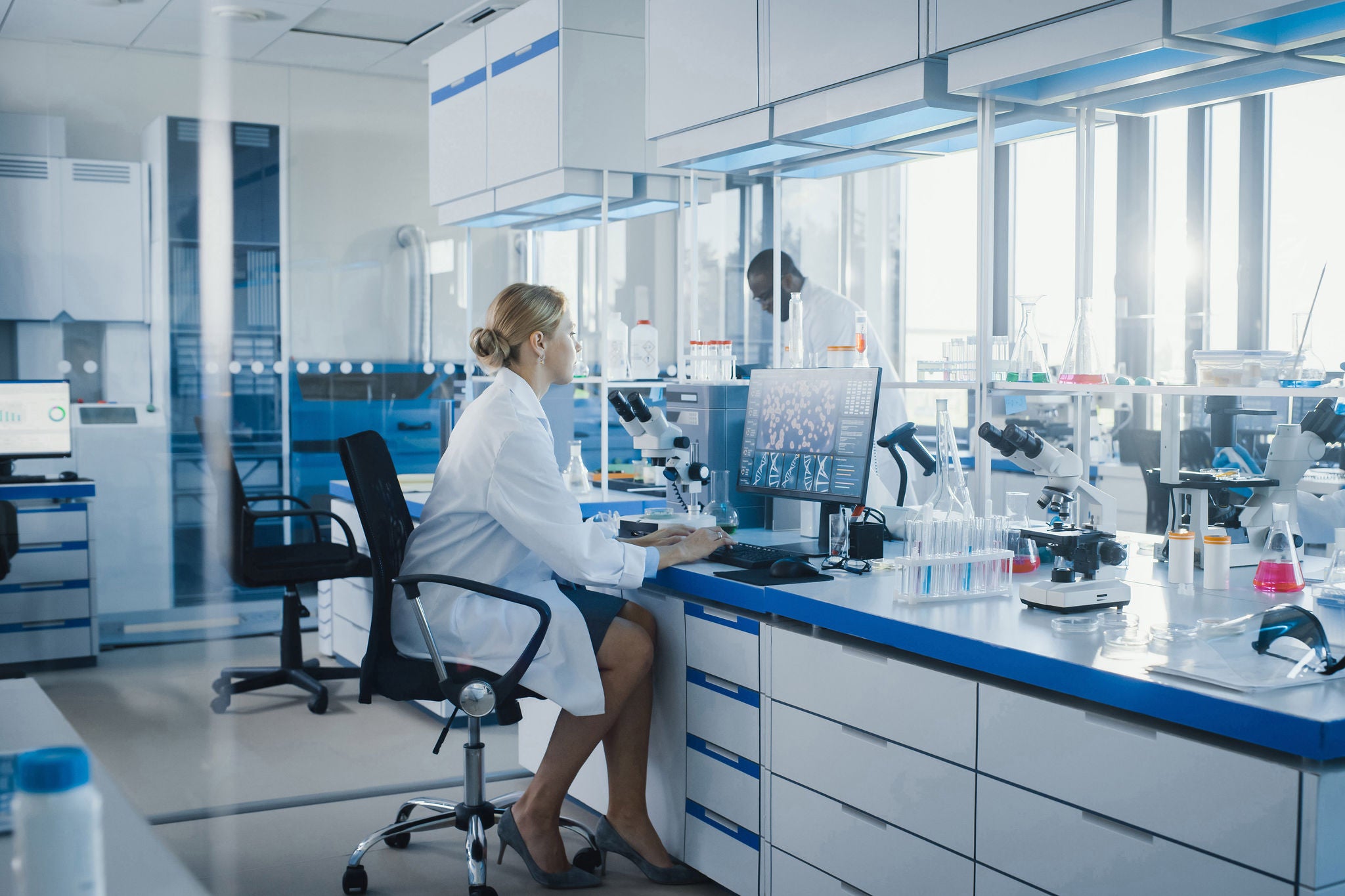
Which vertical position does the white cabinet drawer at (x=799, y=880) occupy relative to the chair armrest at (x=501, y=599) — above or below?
below

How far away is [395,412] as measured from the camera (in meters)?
5.73

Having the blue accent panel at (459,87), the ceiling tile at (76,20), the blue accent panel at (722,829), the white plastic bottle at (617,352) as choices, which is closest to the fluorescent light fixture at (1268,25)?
the blue accent panel at (722,829)

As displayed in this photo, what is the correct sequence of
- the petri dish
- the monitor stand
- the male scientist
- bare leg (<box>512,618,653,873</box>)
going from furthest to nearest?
the male scientist → the monitor stand → bare leg (<box>512,618,653,873</box>) → the petri dish

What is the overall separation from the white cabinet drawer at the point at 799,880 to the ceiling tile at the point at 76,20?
4.03 meters

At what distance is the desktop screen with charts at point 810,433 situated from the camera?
2.58 metres

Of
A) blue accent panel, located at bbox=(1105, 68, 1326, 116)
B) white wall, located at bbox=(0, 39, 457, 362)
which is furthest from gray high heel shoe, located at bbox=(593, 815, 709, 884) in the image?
white wall, located at bbox=(0, 39, 457, 362)

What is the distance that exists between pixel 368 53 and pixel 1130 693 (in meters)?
4.76

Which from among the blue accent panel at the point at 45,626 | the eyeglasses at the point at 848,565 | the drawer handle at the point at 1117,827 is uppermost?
the eyeglasses at the point at 848,565

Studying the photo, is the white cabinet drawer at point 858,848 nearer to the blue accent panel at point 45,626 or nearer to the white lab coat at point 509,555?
the white lab coat at point 509,555

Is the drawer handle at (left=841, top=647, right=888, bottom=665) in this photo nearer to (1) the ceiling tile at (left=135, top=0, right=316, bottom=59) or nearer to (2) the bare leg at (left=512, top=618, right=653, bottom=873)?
(2) the bare leg at (left=512, top=618, right=653, bottom=873)

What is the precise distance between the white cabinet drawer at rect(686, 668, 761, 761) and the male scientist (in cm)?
95

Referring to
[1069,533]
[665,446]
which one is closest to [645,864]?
[665,446]

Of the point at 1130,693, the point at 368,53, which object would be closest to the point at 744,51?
the point at 1130,693

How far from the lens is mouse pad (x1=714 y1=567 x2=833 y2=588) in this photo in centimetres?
233
